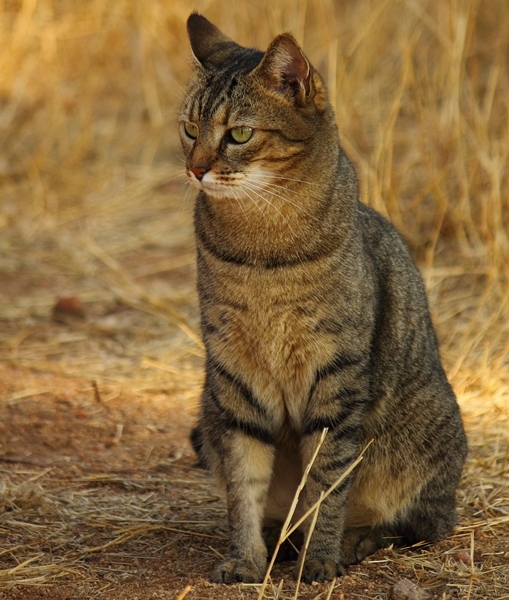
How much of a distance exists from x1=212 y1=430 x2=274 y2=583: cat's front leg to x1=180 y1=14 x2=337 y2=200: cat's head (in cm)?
81

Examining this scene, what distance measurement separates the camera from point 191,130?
9.87 feet

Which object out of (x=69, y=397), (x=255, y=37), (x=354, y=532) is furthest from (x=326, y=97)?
(x=255, y=37)

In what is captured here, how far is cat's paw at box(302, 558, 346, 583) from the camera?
296 cm

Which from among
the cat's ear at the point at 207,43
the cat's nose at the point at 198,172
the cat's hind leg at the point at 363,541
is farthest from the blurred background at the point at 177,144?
the cat's nose at the point at 198,172

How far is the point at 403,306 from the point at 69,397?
1865mm

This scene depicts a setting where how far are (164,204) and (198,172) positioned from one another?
4199mm

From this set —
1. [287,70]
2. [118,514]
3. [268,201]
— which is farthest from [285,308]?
[118,514]

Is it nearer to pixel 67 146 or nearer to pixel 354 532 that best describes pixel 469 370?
pixel 354 532

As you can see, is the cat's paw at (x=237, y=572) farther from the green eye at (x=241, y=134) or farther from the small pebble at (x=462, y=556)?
the green eye at (x=241, y=134)

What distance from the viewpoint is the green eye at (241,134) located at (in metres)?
2.88

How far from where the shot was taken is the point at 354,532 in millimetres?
3271

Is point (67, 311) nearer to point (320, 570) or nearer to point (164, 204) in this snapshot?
point (164, 204)

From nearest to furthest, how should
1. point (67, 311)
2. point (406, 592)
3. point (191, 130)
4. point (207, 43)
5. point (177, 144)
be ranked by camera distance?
point (406, 592) → point (191, 130) → point (207, 43) → point (67, 311) → point (177, 144)

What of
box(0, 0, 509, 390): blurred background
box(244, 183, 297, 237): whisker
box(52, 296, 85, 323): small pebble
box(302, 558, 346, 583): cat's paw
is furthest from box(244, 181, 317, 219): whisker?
box(52, 296, 85, 323): small pebble
